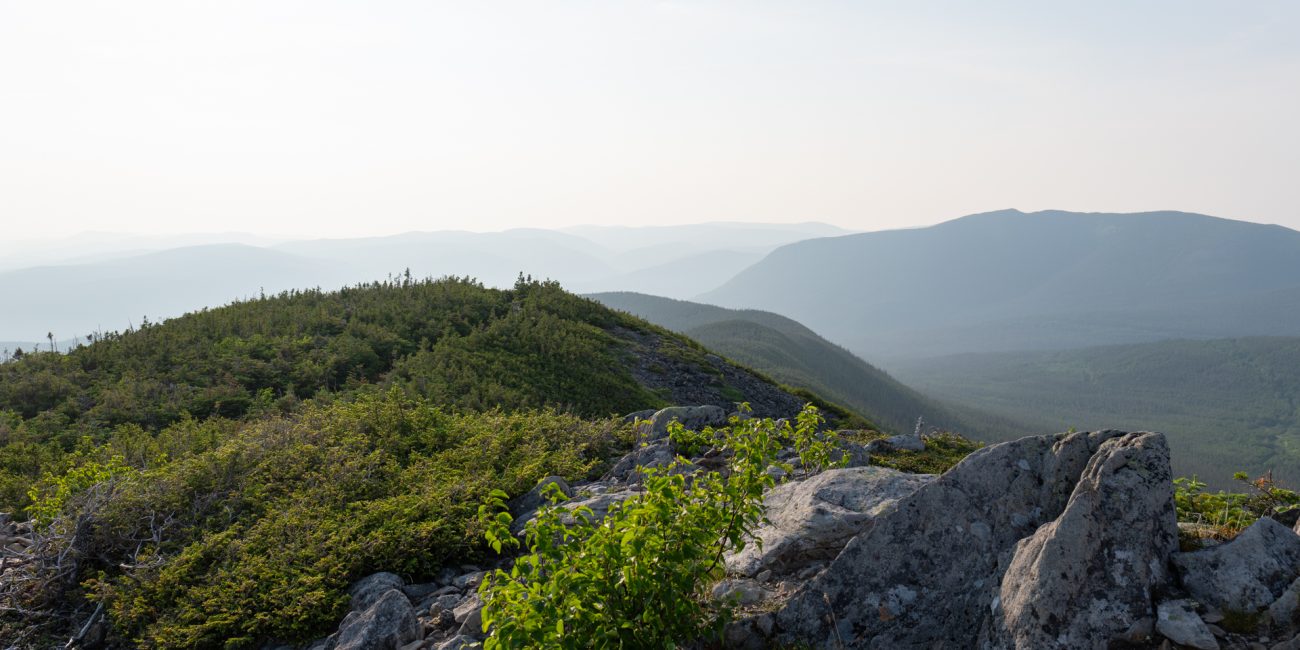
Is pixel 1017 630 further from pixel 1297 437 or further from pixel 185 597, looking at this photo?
pixel 1297 437

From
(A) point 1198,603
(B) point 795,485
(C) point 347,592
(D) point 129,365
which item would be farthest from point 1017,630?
(D) point 129,365

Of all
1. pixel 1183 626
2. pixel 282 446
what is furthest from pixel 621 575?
pixel 282 446

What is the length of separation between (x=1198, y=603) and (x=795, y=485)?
3693mm

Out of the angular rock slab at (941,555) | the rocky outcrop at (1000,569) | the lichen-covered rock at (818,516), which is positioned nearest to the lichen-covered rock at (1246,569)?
the rocky outcrop at (1000,569)

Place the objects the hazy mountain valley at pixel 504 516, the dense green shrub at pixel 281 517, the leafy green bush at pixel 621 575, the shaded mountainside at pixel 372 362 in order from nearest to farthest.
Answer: the leafy green bush at pixel 621 575 < the hazy mountain valley at pixel 504 516 < the dense green shrub at pixel 281 517 < the shaded mountainside at pixel 372 362

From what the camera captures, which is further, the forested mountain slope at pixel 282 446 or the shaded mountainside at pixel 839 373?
the shaded mountainside at pixel 839 373

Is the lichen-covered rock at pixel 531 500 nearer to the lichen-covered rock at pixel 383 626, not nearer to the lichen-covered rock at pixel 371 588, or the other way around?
the lichen-covered rock at pixel 371 588

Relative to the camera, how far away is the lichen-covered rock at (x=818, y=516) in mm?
6512

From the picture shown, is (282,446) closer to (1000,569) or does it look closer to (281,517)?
(281,517)

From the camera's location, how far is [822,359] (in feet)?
497

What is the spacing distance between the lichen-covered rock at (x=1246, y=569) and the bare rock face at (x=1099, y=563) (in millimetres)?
189

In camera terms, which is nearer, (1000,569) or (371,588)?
(1000,569)

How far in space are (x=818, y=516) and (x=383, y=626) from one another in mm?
4596

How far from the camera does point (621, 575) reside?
5.06 m
